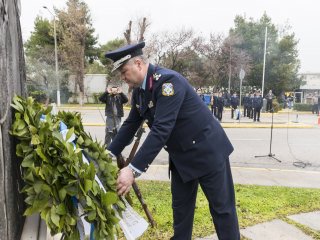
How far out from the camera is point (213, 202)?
2.91 meters

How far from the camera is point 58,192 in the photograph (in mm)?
1829

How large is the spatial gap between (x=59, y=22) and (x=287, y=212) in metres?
34.4

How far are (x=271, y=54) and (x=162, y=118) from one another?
40020 millimetres

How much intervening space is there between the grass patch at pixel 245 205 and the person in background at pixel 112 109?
3267mm

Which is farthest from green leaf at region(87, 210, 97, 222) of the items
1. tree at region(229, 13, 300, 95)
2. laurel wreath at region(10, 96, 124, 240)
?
tree at region(229, 13, 300, 95)

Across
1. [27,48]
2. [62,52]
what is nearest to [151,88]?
[62,52]

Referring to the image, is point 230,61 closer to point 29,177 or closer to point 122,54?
point 122,54

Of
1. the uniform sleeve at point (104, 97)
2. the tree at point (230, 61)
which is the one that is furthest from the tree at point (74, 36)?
the uniform sleeve at point (104, 97)

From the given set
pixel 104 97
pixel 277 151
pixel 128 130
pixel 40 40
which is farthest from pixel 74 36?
pixel 128 130

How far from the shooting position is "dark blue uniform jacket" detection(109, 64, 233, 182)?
2463mm

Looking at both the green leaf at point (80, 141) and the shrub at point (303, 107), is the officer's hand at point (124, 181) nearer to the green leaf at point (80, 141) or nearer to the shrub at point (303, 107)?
the green leaf at point (80, 141)

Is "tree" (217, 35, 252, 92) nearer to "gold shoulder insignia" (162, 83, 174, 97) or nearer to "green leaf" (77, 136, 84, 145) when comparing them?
"gold shoulder insignia" (162, 83, 174, 97)

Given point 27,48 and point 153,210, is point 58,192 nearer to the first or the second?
point 153,210

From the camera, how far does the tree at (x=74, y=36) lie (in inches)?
1303
